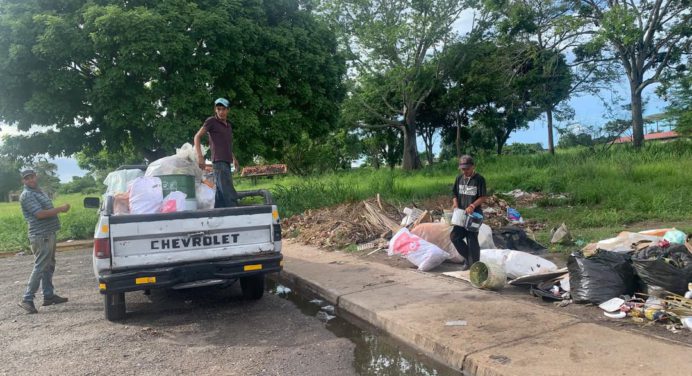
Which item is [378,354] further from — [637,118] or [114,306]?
[637,118]

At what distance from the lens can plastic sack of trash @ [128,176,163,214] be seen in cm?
551

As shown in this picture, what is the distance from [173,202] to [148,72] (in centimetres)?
819

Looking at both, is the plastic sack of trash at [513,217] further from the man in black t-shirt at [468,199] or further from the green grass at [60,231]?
the green grass at [60,231]

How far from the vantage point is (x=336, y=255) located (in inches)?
360

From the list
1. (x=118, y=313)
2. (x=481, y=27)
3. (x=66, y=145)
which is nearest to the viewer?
(x=118, y=313)

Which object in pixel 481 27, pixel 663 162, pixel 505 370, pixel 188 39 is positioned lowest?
pixel 505 370

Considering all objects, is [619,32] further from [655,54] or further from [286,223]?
[286,223]

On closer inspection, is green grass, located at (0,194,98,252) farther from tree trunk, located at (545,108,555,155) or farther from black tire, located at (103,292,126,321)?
tree trunk, located at (545,108,555,155)

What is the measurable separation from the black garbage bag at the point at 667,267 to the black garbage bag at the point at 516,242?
2.85 meters

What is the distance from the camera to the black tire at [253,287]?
20.8 feet

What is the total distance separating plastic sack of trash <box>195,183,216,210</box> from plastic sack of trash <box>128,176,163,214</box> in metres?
0.65

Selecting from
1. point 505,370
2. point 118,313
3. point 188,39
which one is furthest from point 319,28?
point 505,370

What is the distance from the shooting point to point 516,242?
7.83 metres

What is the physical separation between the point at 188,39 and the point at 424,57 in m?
18.7
